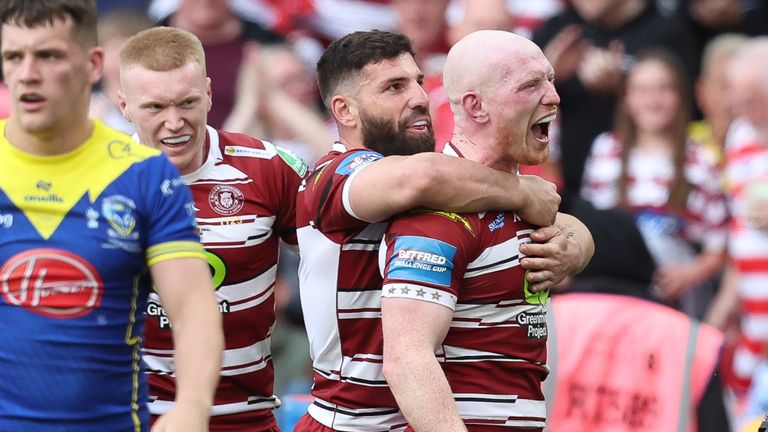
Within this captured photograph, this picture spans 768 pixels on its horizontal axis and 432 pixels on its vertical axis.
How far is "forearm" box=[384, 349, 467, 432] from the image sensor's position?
4.66 m

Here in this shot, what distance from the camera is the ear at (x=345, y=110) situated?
5570 millimetres

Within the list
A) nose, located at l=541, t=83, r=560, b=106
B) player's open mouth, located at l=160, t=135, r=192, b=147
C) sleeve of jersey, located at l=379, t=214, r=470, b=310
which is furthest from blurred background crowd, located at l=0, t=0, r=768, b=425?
sleeve of jersey, located at l=379, t=214, r=470, b=310

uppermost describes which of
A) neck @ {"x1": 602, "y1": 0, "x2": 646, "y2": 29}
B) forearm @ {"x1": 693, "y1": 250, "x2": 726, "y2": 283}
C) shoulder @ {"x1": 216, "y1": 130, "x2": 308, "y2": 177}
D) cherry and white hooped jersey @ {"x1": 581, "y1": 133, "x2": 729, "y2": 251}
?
neck @ {"x1": 602, "y1": 0, "x2": 646, "y2": 29}

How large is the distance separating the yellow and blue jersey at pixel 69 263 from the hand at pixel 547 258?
1.20m

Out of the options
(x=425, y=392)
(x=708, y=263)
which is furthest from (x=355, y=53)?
(x=708, y=263)

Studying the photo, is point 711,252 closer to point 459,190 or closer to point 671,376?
point 671,376

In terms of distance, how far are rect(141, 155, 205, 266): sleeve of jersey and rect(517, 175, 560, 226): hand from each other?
1.22 m

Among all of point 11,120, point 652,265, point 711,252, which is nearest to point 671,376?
point 652,265

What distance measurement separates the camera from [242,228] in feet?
18.7

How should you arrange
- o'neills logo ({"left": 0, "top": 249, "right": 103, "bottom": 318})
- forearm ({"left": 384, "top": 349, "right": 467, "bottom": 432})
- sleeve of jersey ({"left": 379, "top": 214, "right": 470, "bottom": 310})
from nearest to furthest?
1. o'neills logo ({"left": 0, "top": 249, "right": 103, "bottom": 318})
2. forearm ({"left": 384, "top": 349, "right": 467, "bottom": 432})
3. sleeve of jersey ({"left": 379, "top": 214, "right": 470, "bottom": 310})

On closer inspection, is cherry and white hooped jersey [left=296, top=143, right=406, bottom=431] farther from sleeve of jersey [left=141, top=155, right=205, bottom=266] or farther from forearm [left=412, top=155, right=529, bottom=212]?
sleeve of jersey [left=141, top=155, right=205, bottom=266]

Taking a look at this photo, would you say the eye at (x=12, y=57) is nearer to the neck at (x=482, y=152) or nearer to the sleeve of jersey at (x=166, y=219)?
the sleeve of jersey at (x=166, y=219)

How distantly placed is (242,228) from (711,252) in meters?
5.17

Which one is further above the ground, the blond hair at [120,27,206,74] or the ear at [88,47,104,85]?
the blond hair at [120,27,206,74]
